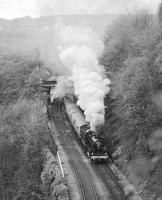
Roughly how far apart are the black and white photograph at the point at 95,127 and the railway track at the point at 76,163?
0.07m

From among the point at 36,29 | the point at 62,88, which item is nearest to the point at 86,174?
the point at 62,88

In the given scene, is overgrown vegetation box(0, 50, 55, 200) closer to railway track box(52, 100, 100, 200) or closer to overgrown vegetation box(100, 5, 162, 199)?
railway track box(52, 100, 100, 200)

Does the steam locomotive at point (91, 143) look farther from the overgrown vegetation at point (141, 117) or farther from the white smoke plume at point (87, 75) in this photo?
the overgrown vegetation at point (141, 117)

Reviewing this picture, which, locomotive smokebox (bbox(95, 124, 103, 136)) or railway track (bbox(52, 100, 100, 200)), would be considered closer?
railway track (bbox(52, 100, 100, 200))

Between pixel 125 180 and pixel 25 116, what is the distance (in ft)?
59.3

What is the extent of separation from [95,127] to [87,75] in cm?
812

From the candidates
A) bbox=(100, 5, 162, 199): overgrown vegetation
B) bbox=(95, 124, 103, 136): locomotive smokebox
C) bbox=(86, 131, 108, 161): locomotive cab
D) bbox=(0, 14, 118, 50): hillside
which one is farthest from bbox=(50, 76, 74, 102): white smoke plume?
bbox=(0, 14, 118, 50): hillside

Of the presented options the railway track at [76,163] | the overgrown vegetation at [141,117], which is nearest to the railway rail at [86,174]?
the railway track at [76,163]

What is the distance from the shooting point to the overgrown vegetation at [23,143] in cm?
2750

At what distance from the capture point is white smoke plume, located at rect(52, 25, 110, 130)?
1164 inches

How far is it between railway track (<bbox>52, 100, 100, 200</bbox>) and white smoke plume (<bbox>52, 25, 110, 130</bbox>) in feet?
10.4

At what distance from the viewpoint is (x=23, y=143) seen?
108ft

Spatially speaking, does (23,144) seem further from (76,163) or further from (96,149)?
(96,149)

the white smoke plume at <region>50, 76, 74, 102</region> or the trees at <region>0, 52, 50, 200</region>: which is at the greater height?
the white smoke plume at <region>50, 76, 74, 102</region>
